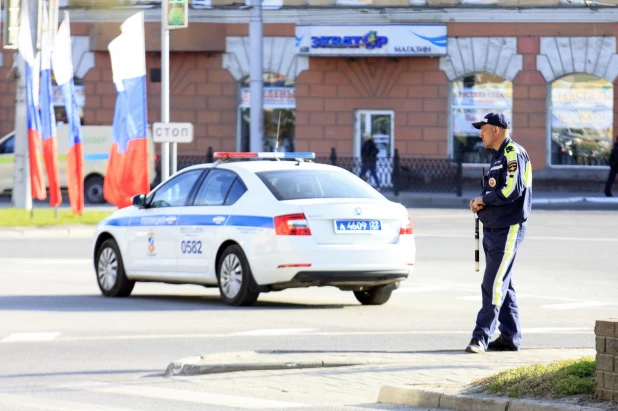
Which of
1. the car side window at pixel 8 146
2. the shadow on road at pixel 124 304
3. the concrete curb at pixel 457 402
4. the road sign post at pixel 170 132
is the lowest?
the shadow on road at pixel 124 304

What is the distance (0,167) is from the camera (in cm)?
3528

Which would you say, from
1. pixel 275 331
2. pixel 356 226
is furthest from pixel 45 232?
pixel 275 331

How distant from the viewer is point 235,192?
1398cm

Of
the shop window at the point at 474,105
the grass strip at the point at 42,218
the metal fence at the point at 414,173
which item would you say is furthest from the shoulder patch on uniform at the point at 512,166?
the shop window at the point at 474,105

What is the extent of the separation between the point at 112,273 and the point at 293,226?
274 cm

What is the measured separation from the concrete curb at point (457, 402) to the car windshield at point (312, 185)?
19.0ft

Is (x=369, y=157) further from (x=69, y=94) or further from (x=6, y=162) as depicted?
(x=69, y=94)

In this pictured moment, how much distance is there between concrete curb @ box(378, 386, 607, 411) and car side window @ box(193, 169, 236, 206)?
21.1ft

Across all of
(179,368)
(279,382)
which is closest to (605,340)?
(279,382)

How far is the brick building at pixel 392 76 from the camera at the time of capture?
38.0m

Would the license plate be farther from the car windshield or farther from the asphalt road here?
the asphalt road

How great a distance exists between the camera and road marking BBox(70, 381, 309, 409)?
7.93 m

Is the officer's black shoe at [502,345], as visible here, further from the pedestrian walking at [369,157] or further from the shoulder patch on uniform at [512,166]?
the pedestrian walking at [369,157]

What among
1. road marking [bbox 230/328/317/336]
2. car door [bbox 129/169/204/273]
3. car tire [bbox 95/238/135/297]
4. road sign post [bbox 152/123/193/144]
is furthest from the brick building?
road marking [bbox 230/328/317/336]
